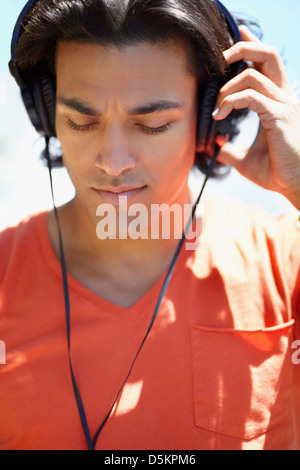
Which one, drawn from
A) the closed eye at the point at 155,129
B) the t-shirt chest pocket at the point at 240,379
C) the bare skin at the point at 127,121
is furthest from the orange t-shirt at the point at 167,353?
the closed eye at the point at 155,129

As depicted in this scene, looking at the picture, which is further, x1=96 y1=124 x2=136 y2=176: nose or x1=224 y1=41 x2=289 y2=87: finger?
x1=224 y1=41 x2=289 y2=87: finger

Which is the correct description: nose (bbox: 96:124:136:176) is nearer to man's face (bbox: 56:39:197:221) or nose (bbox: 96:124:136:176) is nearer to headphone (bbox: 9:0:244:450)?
man's face (bbox: 56:39:197:221)

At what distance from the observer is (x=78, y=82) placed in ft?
4.08

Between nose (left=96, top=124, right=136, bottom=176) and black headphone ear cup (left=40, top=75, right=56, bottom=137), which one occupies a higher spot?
black headphone ear cup (left=40, top=75, right=56, bottom=137)

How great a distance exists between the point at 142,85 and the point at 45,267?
1.65ft

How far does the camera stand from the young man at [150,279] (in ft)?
4.06

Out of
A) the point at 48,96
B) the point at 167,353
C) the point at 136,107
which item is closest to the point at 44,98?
the point at 48,96

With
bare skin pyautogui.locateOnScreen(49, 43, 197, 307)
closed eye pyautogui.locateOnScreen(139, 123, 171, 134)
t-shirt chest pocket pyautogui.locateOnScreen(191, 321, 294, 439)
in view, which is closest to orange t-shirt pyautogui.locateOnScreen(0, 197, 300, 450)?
t-shirt chest pocket pyautogui.locateOnScreen(191, 321, 294, 439)

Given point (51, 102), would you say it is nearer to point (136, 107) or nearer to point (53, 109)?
point (53, 109)

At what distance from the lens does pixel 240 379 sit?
1318 millimetres

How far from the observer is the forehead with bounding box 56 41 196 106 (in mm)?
1217

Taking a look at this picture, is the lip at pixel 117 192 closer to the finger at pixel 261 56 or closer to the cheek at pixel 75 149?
the cheek at pixel 75 149

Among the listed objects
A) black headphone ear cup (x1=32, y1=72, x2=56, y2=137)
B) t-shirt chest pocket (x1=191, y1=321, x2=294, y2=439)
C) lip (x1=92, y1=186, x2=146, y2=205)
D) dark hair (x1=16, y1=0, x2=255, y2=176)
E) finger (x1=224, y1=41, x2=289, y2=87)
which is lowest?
t-shirt chest pocket (x1=191, y1=321, x2=294, y2=439)

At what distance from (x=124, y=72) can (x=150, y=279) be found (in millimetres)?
513
